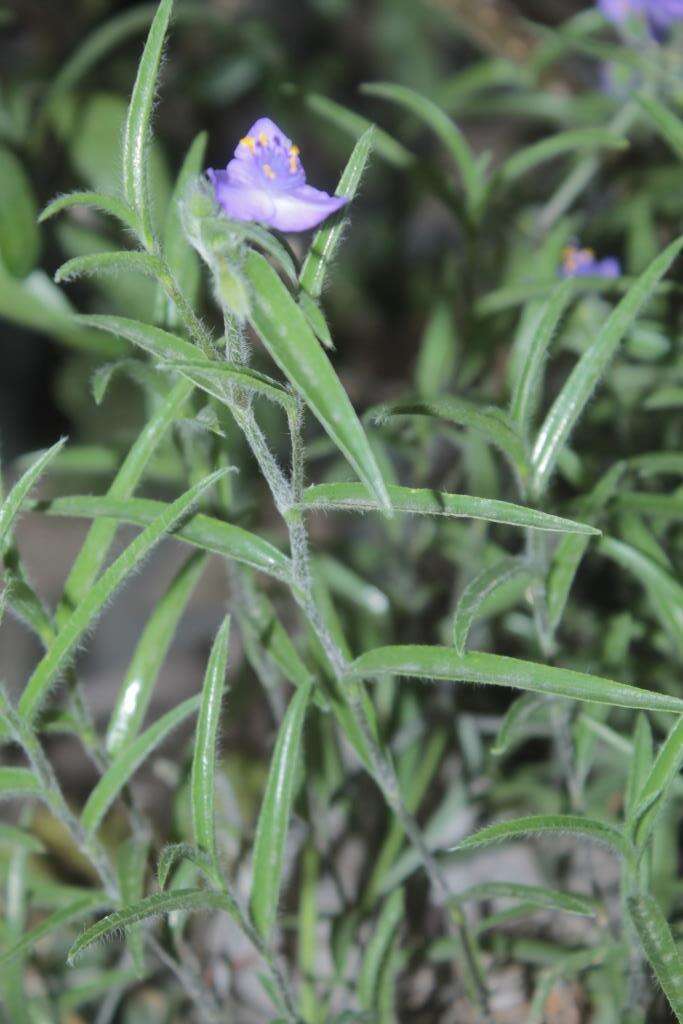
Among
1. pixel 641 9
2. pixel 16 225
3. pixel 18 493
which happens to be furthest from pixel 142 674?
pixel 641 9

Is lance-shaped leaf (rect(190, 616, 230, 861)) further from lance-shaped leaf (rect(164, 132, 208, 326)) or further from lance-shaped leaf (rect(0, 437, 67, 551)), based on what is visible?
lance-shaped leaf (rect(164, 132, 208, 326))

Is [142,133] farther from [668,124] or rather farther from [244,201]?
[668,124]

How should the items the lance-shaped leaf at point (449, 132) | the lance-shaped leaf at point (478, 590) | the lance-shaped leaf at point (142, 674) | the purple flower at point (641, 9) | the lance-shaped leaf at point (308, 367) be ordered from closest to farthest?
the lance-shaped leaf at point (308, 367) < the lance-shaped leaf at point (478, 590) < the lance-shaped leaf at point (142, 674) < the lance-shaped leaf at point (449, 132) < the purple flower at point (641, 9)

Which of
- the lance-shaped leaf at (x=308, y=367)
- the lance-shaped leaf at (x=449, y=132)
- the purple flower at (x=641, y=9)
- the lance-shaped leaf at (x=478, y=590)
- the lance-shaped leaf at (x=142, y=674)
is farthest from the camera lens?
the purple flower at (x=641, y=9)

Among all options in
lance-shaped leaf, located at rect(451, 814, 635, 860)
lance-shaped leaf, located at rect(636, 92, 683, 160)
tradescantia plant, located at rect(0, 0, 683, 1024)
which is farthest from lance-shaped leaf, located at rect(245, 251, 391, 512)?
lance-shaped leaf, located at rect(636, 92, 683, 160)

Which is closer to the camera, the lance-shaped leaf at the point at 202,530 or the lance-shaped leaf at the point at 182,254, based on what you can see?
the lance-shaped leaf at the point at 202,530

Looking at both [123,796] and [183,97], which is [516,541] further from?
[183,97]

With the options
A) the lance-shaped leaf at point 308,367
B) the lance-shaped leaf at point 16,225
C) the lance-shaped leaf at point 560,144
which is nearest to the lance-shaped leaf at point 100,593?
the lance-shaped leaf at point 308,367

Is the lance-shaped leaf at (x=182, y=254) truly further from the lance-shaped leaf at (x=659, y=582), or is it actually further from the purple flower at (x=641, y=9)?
the purple flower at (x=641, y=9)
